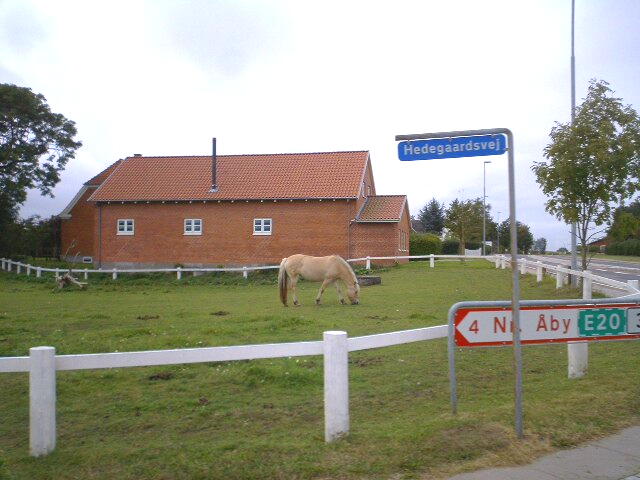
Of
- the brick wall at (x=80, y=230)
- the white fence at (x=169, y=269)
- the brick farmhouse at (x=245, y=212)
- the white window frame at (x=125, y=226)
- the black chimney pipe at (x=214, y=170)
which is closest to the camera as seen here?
the white fence at (x=169, y=269)

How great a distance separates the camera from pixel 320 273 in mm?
20859

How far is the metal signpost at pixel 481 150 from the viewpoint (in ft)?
19.5

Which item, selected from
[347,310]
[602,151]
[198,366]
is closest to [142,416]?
[198,366]

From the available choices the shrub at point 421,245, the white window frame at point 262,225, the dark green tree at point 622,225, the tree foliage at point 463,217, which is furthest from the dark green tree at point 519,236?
the dark green tree at point 622,225

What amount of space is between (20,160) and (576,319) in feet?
143

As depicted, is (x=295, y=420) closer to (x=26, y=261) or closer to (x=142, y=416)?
(x=142, y=416)

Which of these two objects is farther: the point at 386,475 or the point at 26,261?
the point at 26,261

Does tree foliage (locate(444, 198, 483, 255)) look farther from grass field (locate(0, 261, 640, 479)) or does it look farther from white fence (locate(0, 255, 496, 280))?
grass field (locate(0, 261, 640, 479))

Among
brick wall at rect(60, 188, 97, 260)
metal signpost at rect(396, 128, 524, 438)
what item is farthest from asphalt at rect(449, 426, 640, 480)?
brick wall at rect(60, 188, 97, 260)

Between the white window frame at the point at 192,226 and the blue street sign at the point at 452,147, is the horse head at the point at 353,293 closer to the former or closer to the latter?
the blue street sign at the point at 452,147

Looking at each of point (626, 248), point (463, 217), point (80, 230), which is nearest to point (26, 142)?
point (80, 230)

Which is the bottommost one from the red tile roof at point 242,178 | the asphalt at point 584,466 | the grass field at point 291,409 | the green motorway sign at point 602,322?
the asphalt at point 584,466

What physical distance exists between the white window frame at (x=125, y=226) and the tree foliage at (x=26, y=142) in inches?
328

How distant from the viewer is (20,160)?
43188 millimetres
